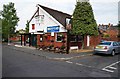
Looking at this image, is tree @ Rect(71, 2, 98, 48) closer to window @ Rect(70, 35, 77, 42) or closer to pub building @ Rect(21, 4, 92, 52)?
pub building @ Rect(21, 4, 92, 52)

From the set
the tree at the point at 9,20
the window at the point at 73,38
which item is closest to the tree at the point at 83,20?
the window at the point at 73,38

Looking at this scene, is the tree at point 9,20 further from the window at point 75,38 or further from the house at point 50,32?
the window at point 75,38

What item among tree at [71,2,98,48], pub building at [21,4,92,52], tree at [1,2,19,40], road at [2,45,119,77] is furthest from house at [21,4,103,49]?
tree at [1,2,19,40]

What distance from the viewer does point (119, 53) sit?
2200 centimetres

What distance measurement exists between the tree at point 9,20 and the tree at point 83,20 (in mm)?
22316

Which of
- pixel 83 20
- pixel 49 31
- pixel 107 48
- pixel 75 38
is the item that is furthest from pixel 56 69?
pixel 49 31

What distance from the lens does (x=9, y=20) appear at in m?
45.1

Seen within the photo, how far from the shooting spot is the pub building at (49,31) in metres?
26.4

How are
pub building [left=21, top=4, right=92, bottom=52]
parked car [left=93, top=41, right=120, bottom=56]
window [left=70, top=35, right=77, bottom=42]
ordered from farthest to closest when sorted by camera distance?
window [left=70, top=35, right=77, bottom=42], pub building [left=21, top=4, right=92, bottom=52], parked car [left=93, top=41, right=120, bottom=56]

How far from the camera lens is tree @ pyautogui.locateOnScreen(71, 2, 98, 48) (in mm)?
24266

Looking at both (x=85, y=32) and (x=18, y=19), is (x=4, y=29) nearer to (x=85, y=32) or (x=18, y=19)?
(x=18, y=19)

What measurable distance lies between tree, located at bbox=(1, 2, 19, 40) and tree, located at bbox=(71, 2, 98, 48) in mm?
22316

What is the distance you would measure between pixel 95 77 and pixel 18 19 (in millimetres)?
40285

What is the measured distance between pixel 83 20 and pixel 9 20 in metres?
25.4
